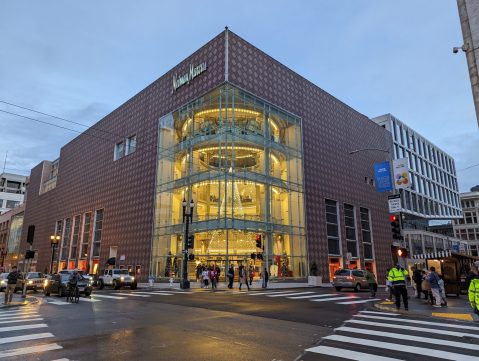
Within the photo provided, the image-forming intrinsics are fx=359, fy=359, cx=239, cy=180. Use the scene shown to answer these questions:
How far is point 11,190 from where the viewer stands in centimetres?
12156

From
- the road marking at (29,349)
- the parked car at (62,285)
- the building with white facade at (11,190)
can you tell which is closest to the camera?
the road marking at (29,349)

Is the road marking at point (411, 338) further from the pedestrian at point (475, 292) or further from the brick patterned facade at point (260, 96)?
the brick patterned facade at point (260, 96)

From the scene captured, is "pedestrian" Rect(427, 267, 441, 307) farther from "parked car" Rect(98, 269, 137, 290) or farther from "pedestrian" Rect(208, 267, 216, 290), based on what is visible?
"parked car" Rect(98, 269, 137, 290)

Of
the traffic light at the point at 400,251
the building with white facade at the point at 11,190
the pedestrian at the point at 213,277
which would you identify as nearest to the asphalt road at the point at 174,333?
the traffic light at the point at 400,251

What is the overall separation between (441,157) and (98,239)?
7961 cm

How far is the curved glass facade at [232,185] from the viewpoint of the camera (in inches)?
1377

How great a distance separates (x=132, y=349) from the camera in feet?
24.2

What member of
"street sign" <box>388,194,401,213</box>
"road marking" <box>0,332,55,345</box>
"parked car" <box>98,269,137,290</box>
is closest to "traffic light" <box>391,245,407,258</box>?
"street sign" <box>388,194,401,213</box>

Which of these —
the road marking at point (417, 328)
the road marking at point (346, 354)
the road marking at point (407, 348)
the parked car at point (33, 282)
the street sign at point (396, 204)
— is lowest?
the road marking at point (417, 328)

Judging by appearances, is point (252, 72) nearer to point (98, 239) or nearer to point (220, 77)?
point (220, 77)

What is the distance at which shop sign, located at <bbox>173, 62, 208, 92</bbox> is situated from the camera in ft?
132

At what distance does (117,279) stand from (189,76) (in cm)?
2401

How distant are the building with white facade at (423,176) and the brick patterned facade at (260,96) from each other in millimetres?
9357

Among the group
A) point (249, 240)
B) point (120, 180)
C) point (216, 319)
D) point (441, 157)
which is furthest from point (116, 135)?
point (441, 157)
